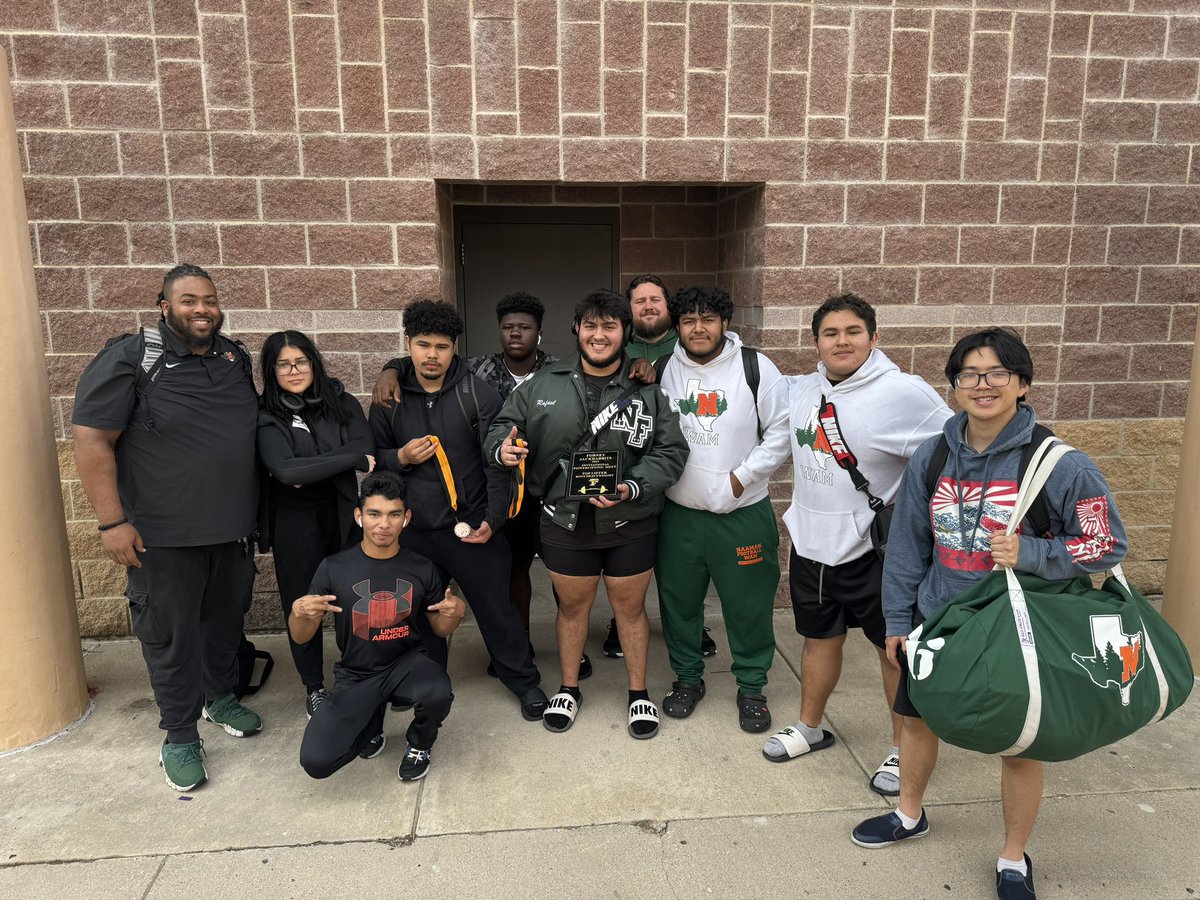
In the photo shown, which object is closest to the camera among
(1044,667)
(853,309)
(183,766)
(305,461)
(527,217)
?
(1044,667)

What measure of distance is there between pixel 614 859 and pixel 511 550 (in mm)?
1557

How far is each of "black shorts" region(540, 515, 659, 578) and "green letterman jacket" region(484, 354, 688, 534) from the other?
5 cm

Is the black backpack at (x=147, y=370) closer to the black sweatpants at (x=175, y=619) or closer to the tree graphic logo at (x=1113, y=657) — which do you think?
the black sweatpants at (x=175, y=619)

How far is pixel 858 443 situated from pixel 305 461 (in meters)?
2.19

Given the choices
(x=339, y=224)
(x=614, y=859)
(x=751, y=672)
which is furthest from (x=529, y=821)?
(x=339, y=224)

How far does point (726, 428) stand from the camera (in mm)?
3719

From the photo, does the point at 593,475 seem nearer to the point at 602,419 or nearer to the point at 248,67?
the point at 602,419

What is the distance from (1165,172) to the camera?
16.5 feet

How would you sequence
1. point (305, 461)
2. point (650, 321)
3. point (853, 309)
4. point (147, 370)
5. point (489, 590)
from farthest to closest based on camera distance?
point (650, 321), point (489, 590), point (305, 461), point (147, 370), point (853, 309)

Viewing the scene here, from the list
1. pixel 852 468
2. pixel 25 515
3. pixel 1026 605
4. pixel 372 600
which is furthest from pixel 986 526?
pixel 25 515

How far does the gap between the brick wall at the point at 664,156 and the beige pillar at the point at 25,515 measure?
0.86 m

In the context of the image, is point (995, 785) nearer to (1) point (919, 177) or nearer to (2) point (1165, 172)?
(1) point (919, 177)

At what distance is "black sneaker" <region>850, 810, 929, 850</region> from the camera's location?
3.01 metres

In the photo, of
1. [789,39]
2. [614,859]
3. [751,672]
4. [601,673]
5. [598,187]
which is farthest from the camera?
[598,187]
